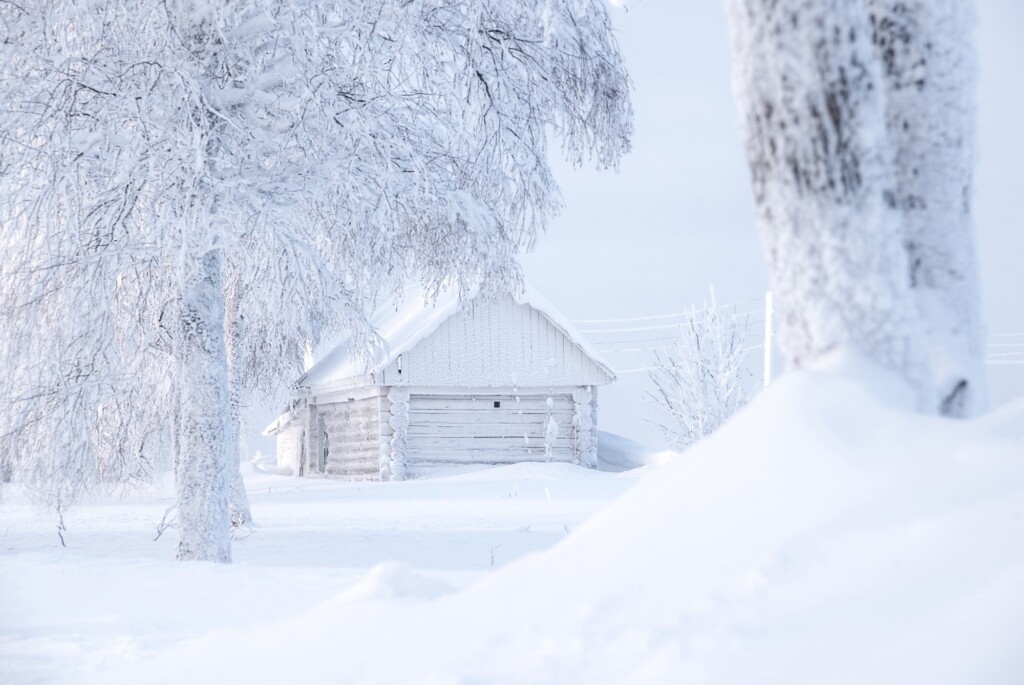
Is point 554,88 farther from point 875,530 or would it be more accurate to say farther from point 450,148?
point 875,530

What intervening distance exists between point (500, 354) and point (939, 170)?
19799 millimetres

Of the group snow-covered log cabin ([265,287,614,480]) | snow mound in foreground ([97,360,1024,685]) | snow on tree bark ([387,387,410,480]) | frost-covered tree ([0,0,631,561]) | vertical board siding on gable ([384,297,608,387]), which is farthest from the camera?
vertical board siding on gable ([384,297,608,387])

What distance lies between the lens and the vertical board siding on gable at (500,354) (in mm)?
22828

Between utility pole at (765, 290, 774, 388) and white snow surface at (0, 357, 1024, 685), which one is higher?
utility pole at (765, 290, 774, 388)

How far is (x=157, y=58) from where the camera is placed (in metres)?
7.34

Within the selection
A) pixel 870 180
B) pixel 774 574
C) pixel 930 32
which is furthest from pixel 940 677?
pixel 930 32

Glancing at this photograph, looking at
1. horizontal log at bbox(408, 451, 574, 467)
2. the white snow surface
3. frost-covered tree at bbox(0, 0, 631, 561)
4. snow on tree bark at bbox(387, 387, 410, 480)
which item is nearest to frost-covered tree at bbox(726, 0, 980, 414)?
the white snow surface

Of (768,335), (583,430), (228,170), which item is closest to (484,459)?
(583,430)

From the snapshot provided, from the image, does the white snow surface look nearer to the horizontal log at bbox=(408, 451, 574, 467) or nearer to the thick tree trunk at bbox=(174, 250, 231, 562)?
the thick tree trunk at bbox=(174, 250, 231, 562)

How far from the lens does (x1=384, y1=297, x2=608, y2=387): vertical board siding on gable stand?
899 inches

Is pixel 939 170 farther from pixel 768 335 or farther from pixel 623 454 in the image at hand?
pixel 768 335

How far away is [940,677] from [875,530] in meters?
0.62

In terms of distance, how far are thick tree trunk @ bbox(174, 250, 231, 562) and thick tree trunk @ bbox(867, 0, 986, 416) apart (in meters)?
6.21

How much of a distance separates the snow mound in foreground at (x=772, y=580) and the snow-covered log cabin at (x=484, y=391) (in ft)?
63.1
